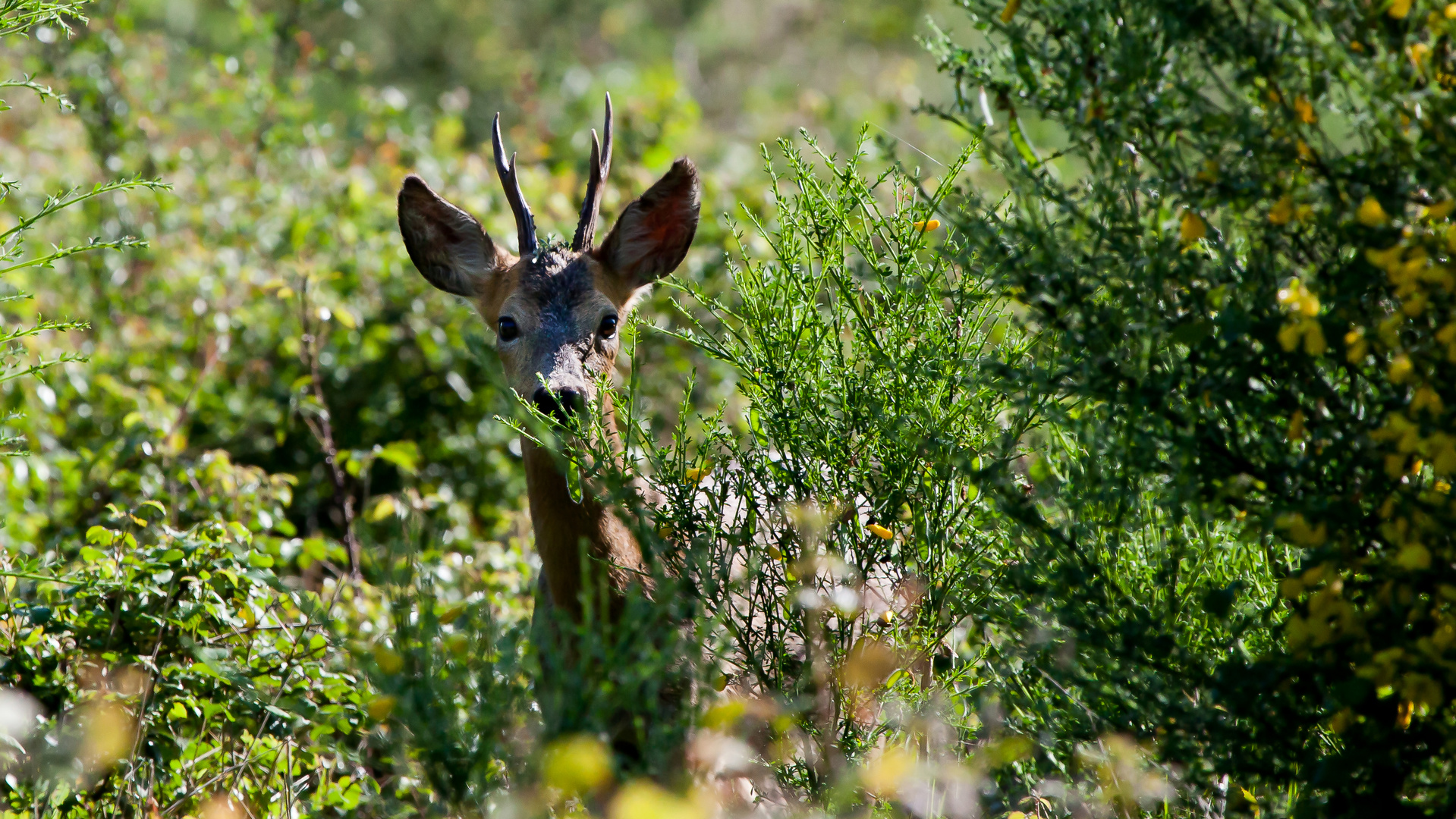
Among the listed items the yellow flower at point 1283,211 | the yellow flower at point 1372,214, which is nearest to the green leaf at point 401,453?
the yellow flower at point 1283,211

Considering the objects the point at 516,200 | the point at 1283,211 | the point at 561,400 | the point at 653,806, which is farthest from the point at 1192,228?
the point at 516,200

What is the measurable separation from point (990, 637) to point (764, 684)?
1.37 metres

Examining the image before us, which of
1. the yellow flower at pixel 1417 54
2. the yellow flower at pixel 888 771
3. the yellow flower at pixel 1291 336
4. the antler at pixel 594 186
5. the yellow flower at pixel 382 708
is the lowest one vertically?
the yellow flower at pixel 382 708

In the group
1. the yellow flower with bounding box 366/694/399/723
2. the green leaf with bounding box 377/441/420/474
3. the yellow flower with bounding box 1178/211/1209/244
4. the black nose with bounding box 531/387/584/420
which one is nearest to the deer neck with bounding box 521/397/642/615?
the black nose with bounding box 531/387/584/420

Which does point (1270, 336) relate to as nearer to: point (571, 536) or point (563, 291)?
point (571, 536)

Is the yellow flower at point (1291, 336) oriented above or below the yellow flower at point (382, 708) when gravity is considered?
above

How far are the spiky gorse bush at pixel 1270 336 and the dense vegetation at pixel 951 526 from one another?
1 centimetres

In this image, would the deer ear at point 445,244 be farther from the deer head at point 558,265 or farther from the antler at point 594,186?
the antler at point 594,186

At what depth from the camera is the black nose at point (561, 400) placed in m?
3.90

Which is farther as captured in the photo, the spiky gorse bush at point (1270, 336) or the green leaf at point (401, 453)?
the green leaf at point (401, 453)

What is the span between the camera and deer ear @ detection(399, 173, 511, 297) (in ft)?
16.3

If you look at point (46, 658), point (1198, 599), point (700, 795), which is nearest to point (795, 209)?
point (1198, 599)

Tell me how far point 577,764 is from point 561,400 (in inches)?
80.0

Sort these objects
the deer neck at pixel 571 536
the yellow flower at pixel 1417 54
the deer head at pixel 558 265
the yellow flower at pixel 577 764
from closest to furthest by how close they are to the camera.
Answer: the yellow flower at pixel 577 764 < the yellow flower at pixel 1417 54 < the deer neck at pixel 571 536 < the deer head at pixel 558 265
